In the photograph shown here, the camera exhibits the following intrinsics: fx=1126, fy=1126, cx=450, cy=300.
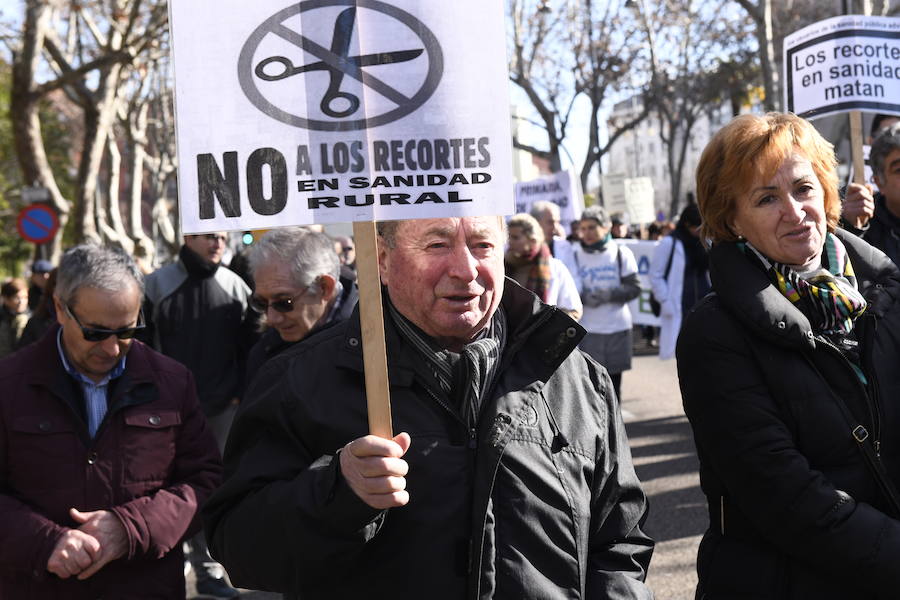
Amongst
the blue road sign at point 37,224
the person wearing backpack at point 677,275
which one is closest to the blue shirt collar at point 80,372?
the person wearing backpack at point 677,275

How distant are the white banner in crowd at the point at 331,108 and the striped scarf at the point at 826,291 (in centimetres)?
92

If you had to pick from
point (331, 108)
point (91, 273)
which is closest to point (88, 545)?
point (91, 273)

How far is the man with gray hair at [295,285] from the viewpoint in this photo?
13.8 ft

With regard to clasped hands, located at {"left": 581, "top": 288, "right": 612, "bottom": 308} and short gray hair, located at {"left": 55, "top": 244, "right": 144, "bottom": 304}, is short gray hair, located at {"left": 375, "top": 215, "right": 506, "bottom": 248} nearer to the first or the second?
short gray hair, located at {"left": 55, "top": 244, "right": 144, "bottom": 304}

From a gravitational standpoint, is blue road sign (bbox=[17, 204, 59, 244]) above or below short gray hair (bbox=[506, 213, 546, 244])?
above

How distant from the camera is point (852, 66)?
5305mm

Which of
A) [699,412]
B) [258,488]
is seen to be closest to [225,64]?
[258,488]

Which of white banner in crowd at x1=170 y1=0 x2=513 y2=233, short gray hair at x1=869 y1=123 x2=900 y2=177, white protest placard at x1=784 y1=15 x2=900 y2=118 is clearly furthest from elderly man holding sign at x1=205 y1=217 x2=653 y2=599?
white protest placard at x1=784 y1=15 x2=900 y2=118

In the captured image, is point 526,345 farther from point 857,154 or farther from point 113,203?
point 113,203

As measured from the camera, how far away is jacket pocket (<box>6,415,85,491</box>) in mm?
3271

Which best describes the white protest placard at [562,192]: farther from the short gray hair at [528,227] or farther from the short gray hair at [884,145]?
the short gray hair at [884,145]

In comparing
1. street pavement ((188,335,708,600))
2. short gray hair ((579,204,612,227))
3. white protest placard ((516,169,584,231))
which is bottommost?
street pavement ((188,335,708,600))

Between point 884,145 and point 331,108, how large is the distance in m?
2.73

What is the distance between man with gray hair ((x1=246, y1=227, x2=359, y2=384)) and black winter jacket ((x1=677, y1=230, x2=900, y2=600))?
69.9 inches
